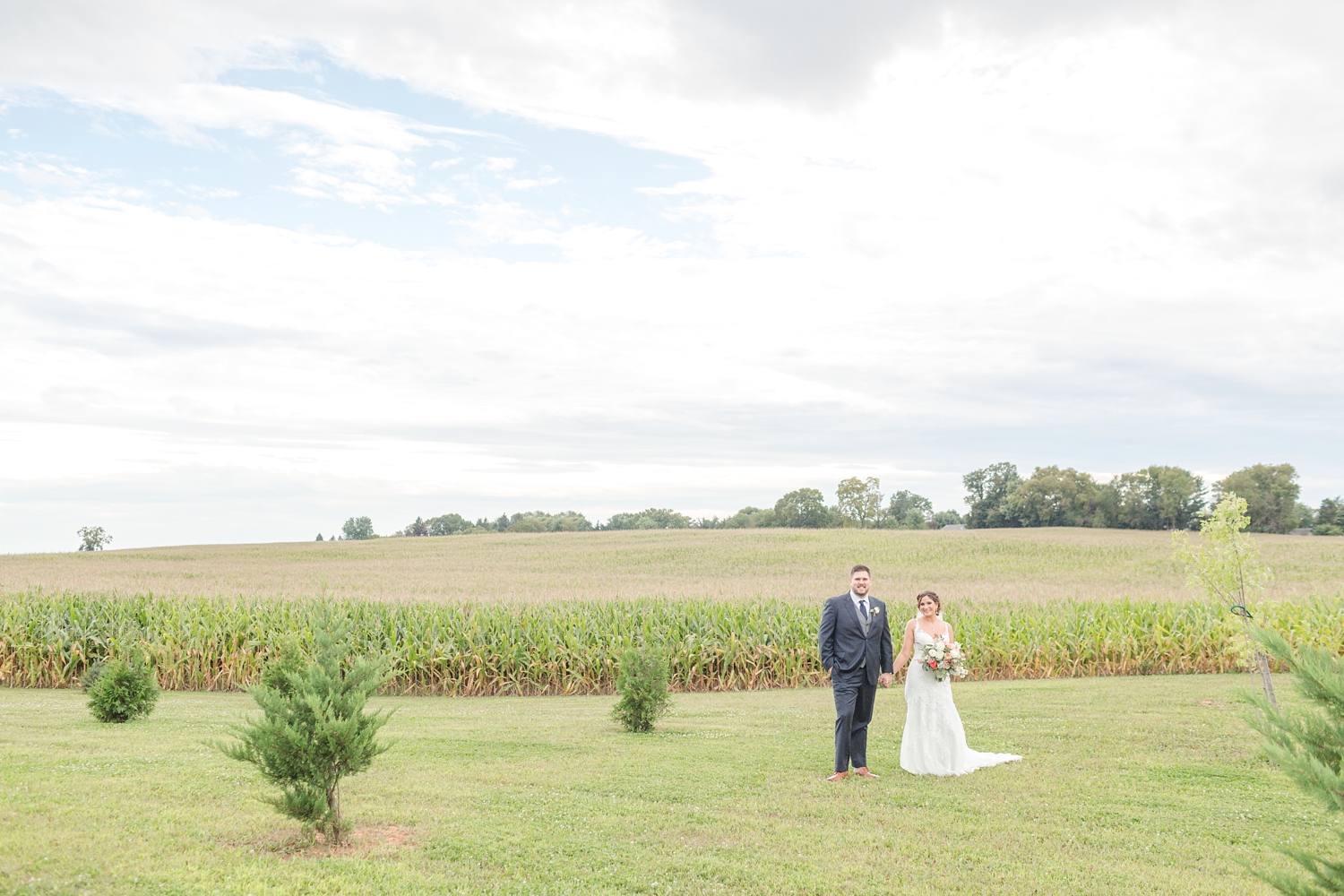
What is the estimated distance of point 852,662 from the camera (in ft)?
32.0

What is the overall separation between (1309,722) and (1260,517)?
333ft

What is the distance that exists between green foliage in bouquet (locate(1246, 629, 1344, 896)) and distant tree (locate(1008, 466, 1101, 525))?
94211 mm

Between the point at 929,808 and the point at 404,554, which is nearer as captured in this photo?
the point at 929,808

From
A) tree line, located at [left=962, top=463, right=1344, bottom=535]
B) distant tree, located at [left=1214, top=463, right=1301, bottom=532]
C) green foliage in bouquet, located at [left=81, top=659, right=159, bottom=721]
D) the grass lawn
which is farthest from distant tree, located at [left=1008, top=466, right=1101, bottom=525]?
green foliage in bouquet, located at [left=81, top=659, right=159, bottom=721]

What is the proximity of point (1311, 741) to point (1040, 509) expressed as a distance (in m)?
95.8

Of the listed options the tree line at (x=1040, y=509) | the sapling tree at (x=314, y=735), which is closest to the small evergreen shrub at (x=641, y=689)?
the sapling tree at (x=314, y=735)

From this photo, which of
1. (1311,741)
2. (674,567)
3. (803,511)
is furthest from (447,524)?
(1311,741)

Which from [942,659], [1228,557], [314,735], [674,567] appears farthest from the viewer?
[674,567]

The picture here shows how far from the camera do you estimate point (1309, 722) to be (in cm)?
379

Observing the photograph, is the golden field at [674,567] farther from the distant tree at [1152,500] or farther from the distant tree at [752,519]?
the distant tree at [752,519]

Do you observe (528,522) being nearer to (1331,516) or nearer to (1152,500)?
(1152,500)

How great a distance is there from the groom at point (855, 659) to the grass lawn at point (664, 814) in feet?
1.35

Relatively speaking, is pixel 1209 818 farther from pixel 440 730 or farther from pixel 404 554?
pixel 404 554

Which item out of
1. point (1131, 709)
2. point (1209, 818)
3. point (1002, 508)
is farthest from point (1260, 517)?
point (1209, 818)
